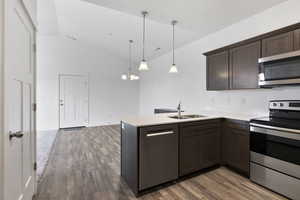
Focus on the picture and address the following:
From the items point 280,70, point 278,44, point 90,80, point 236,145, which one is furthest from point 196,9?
point 90,80

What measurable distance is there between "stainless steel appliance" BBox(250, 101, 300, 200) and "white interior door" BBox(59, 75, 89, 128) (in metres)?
6.02

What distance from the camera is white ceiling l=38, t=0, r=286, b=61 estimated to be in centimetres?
274

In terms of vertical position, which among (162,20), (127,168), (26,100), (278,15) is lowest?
(127,168)

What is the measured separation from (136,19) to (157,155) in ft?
10.4

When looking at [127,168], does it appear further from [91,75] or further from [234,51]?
[91,75]

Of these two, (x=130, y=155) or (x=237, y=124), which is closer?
(x=130, y=155)

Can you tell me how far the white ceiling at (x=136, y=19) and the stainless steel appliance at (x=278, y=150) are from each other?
1.75 metres

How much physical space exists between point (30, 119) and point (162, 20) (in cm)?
277

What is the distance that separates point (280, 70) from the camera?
232 centimetres

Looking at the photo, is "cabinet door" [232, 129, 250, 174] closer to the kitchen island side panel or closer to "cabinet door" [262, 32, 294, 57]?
"cabinet door" [262, 32, 294, 57]

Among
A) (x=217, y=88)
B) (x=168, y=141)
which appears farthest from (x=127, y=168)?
(x=217, y=88)

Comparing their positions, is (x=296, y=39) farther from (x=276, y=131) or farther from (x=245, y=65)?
(x=276, y=131)

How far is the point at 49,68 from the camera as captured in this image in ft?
20.6

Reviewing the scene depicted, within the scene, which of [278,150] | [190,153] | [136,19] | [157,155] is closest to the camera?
[278,150]
